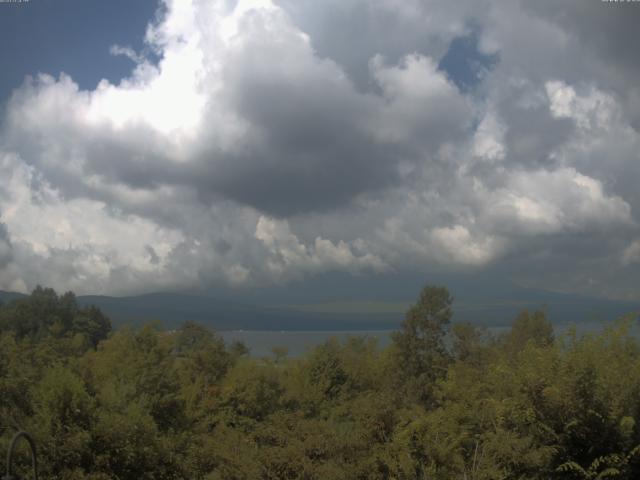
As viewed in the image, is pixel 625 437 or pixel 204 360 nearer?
pixel 625 437

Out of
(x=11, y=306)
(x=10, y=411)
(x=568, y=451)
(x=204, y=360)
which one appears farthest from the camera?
(x=11, y=306)

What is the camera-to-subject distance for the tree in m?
47.3

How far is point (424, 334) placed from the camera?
160ft

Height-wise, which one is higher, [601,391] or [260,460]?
[601,391]

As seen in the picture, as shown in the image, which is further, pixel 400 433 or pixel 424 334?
pixel 424 334

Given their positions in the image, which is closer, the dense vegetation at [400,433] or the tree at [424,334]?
the dense vegetation at [400,433]

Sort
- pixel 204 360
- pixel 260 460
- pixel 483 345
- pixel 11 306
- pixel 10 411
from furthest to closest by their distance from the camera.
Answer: pixel 11 306 < pixel 483 345 < pixel 204 360 < pixel 10 411 < pixel 260 460

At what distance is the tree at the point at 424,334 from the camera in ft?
155

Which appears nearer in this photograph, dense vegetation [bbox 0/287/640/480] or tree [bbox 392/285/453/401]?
dense vegetation [bbox 0/287/640/480]

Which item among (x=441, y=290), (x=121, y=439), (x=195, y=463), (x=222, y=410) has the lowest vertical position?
(x=222, y=410)

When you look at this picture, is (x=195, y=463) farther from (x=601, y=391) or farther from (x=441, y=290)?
(x=441, y=290)

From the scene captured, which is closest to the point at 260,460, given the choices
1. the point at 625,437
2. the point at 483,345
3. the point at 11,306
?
the point at 625,437

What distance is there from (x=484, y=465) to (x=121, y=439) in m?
10.00

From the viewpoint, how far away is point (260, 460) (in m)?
15.5
